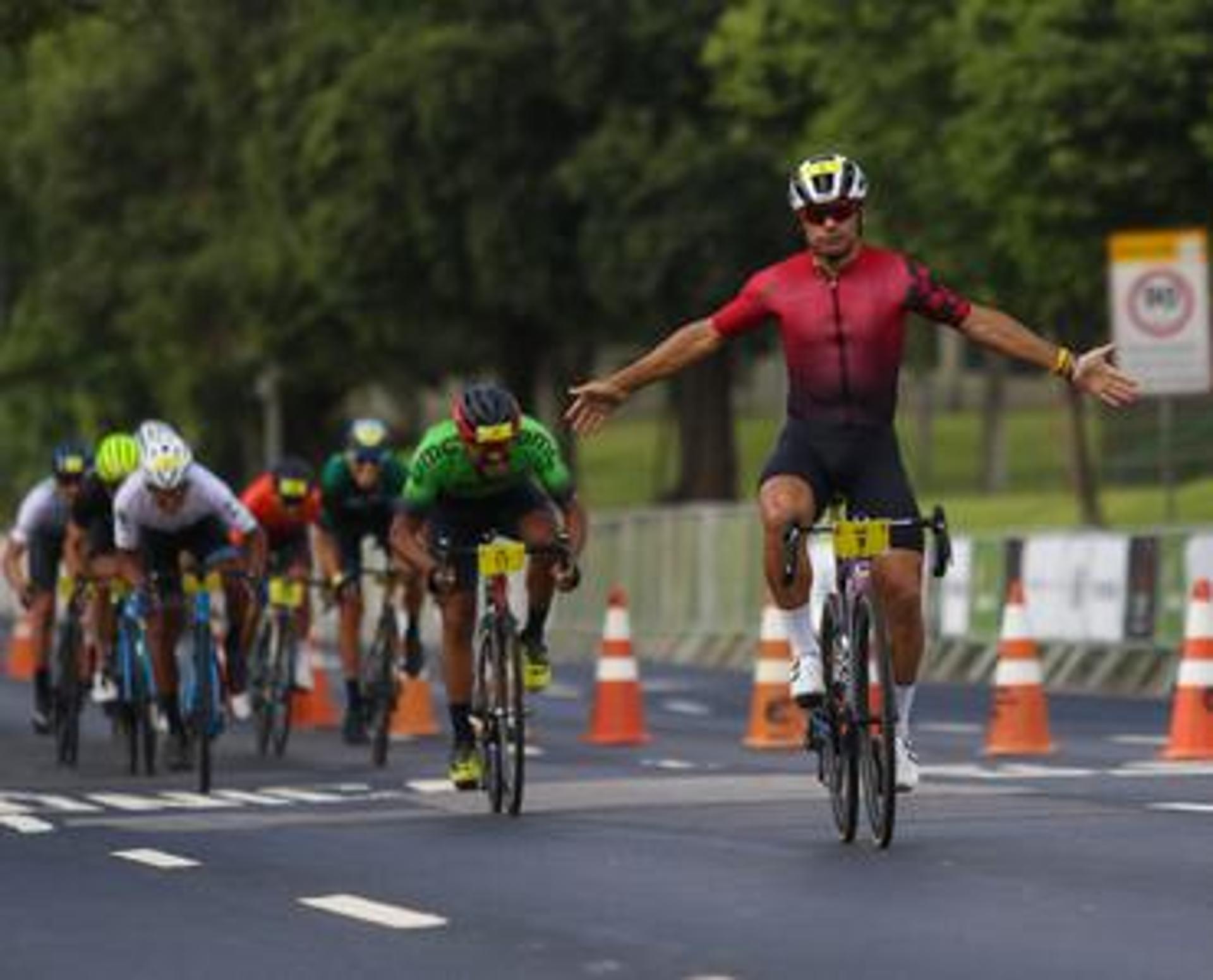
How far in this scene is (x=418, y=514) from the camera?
56.2ft

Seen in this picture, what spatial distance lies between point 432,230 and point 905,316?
4300cm

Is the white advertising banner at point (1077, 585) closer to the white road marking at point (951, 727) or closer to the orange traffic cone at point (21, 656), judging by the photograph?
the white road marking at point (951, 727)

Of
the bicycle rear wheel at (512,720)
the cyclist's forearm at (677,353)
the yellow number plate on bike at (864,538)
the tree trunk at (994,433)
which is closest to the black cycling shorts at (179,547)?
the bicycle rear wheel at (512,720)

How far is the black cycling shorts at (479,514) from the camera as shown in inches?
670

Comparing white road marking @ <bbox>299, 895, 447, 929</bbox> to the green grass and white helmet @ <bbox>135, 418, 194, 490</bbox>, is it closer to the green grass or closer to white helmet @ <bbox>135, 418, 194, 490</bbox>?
white helmet @ <bbox>135, 418, 194, 490</bbox>

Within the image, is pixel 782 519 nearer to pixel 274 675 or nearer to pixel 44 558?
pixel 274 675

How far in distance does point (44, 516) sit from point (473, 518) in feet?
26.6

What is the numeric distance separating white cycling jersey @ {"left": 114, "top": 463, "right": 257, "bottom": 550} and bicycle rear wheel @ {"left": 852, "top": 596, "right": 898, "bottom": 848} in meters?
7.01

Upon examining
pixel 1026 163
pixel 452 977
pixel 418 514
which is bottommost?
pixel 452 977

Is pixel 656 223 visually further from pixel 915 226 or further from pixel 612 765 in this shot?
pixel 612 765

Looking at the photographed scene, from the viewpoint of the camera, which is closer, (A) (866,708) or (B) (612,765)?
(A) (866,708)

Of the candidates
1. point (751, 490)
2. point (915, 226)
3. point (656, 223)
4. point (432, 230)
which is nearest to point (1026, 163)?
point (915, 226)

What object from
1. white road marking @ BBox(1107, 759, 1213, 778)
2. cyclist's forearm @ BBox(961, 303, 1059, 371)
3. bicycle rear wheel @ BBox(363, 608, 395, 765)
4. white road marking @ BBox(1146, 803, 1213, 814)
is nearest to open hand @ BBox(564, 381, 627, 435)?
cyclist's forearm @ BBox(961, 303, 1059, 371)

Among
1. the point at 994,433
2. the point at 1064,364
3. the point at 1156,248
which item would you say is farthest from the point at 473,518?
the point at 994,433
